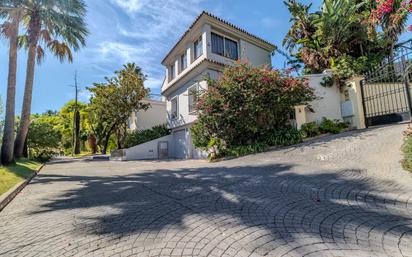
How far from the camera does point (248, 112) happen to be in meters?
10.4

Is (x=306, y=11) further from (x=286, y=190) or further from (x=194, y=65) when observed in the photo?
(x=286, y=190)

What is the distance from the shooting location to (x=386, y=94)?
1017cm

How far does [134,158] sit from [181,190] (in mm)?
12851

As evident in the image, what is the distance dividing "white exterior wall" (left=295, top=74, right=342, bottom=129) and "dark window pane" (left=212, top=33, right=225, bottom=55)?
615cm

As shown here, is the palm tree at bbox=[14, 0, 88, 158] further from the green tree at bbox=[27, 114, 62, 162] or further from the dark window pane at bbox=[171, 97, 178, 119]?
the dark window pane at bbox=[171, 97, 178, 119]

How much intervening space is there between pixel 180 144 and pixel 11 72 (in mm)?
10472

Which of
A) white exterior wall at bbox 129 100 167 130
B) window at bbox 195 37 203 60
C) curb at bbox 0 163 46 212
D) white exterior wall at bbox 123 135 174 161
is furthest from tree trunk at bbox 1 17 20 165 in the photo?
white exterior wall at bbox 129 100 167 130

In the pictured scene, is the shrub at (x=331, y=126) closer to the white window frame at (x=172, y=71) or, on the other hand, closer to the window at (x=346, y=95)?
the window at (x=346, y=95)

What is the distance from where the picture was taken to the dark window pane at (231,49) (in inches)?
617

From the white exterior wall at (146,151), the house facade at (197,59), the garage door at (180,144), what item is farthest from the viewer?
the white exterior wall at (146,151)

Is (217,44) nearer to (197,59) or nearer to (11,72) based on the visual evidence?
(197,59)

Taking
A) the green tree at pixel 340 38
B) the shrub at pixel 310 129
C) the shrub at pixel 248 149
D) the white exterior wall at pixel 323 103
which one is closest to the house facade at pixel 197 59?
the green tree at pixel 340 38

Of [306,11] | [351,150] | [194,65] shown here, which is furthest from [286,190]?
[306,11]

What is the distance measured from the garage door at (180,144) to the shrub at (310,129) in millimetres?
8154
